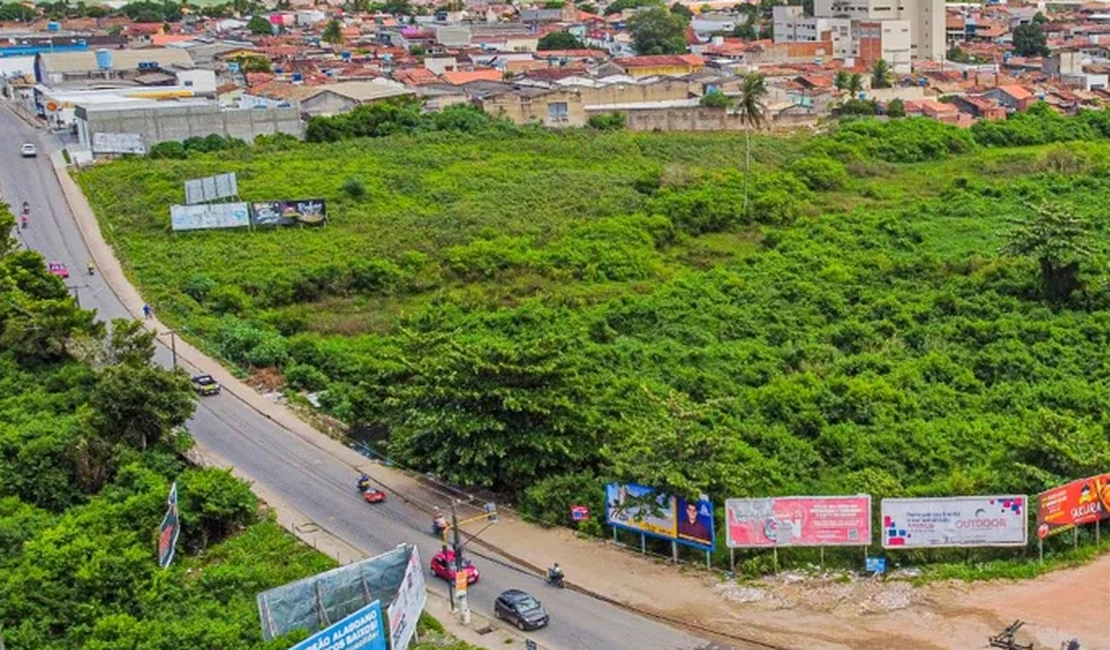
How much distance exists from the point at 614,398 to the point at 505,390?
5486mm

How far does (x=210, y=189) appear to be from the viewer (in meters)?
65.1

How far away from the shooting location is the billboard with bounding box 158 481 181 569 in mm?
29484

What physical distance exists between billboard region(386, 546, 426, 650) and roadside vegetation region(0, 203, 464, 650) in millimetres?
1291

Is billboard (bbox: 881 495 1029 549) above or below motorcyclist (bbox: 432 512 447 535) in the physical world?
above

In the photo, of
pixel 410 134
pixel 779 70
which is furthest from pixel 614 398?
pixel 779 70

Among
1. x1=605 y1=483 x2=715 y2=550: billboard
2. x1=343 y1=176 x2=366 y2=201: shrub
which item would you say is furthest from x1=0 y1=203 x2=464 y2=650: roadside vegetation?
x1=343 y1=176 x2=366 y2=201: shrub

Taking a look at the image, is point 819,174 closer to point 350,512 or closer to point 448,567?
point 350,512

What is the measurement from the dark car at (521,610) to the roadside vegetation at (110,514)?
5.49 ft

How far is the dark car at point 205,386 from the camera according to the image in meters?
43.1

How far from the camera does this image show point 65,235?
6344 cm

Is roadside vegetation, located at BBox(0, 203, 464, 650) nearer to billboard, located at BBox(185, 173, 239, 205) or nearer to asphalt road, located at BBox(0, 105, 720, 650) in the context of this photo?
asphalt road, located at BBox(0, 105, 720, 650)

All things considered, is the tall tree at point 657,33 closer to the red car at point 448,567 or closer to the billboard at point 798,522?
the billboard at point 798,522

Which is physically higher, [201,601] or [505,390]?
[505,390]

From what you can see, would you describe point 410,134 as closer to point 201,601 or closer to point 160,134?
point 160,134
